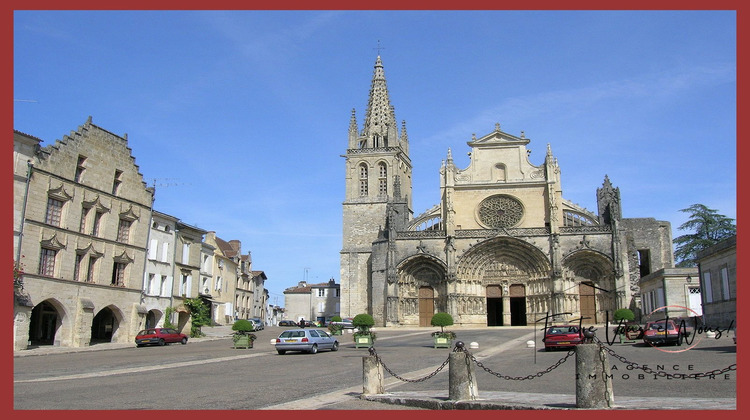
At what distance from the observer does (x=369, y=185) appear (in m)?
56.5

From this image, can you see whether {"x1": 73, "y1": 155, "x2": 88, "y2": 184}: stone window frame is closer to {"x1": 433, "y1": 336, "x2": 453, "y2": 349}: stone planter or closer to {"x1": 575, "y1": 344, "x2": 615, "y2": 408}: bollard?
{"x1": 433, "y1": 336, "x2": 453, "y2": 349}: stone planter

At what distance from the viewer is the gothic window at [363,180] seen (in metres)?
56.8

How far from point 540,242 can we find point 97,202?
2969cm

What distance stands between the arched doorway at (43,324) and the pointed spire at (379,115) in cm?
3431

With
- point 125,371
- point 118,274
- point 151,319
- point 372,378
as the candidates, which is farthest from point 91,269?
point 372,378

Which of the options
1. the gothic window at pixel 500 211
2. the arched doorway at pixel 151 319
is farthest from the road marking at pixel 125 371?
the gothic window at pixel 500 211

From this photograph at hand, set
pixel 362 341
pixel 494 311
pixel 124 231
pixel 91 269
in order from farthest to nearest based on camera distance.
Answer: pixel 494 311 → pixel 124 231 → pixel 91 269 → pixel 362 341

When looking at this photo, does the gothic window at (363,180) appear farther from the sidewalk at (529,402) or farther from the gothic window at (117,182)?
the sidewalk at (529,402)

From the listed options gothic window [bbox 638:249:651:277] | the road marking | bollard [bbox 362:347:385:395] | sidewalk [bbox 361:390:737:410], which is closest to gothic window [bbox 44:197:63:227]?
the road marking

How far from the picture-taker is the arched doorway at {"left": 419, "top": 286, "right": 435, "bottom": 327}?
47344mm

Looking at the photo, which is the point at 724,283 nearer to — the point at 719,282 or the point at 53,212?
the point at 719,282

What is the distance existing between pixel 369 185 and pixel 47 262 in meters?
32.8

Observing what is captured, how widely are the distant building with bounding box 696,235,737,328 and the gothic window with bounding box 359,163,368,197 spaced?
3072 centimetres

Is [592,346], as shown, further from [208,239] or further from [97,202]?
[208,239]
